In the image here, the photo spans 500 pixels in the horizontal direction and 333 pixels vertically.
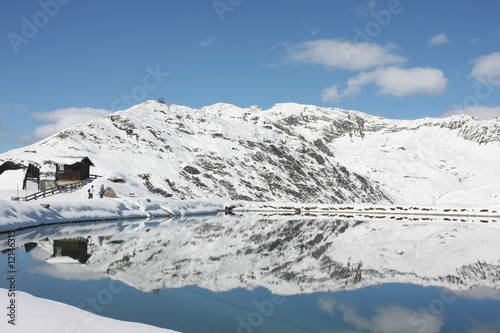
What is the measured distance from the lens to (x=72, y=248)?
21250 mm

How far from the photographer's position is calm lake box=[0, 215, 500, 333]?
10.5 m

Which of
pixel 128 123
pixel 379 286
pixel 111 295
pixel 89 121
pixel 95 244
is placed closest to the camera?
pixel 111 295

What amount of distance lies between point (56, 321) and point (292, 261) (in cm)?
1146

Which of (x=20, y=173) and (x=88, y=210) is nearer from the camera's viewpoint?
(x=88, y=210)

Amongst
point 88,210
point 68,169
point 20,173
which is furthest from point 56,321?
point 20,173

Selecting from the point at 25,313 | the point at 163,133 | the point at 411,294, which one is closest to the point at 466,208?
the point at 411,294

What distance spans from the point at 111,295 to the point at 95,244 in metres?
11.7

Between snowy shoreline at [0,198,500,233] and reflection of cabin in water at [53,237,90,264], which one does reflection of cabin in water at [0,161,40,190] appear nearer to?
snowy shoreline at [0,198,500,233]

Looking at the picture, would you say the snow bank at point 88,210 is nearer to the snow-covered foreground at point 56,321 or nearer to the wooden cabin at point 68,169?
the wooden cabin at point 68,169

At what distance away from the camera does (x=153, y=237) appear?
27.6 m

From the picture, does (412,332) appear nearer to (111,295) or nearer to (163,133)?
(111,295)

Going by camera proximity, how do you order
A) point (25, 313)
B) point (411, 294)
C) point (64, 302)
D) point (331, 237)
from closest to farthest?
point (25, 313) → point (64, 302) → point (411, 294) → point (331, 237)

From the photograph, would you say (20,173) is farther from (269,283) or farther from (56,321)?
(56,321)

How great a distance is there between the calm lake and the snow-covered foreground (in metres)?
0.77
